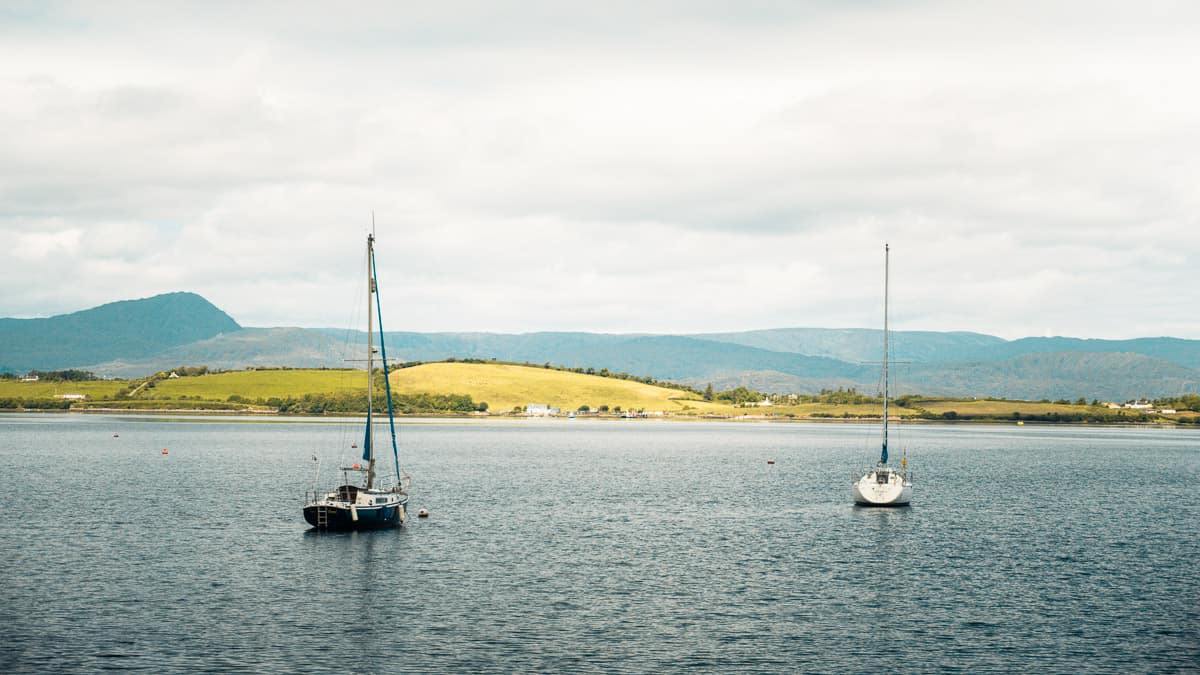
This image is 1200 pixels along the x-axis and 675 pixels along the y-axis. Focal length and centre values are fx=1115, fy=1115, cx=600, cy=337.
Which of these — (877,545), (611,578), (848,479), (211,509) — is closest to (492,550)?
(611,578)

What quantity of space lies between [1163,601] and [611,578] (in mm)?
28175

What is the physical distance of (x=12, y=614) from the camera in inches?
1934

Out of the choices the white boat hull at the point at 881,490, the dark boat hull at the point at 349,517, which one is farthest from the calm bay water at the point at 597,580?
the white boat hull at the point at 881,490

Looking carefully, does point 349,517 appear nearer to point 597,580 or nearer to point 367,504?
point 367,504

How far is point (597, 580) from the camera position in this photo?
60.3 metres

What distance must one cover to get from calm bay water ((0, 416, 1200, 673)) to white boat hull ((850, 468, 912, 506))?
8.08ft

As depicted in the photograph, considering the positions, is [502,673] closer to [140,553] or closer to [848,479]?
[140,553]

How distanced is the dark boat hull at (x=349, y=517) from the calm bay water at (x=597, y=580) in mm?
1301

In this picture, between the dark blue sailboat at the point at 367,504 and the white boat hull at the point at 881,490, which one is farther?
the white boat hull at the point at 881,490

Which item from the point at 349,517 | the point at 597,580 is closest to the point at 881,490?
the point at 597,580

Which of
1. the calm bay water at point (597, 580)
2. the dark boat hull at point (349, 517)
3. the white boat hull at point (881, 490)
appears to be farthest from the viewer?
the white boat hull at point (881, 490)

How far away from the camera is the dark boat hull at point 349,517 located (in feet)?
253

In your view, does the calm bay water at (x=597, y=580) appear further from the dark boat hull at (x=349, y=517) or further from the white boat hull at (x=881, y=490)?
the white boat hull at (x=881, y=490)

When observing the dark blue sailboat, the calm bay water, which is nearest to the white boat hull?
the calm bay water
